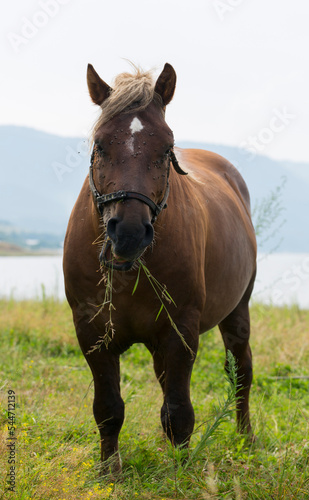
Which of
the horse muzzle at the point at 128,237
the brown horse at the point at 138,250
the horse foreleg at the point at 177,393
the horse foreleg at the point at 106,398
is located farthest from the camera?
the horse foreleg at the point at 106,398

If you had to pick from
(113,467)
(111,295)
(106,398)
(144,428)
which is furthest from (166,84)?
(144,428)

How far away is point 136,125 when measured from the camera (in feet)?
9.77

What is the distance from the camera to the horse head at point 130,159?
8.92 ft

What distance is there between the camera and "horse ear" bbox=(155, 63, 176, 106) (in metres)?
3.21

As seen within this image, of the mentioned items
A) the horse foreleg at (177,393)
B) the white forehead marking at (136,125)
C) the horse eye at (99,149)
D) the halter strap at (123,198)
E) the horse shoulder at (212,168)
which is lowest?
the horse foreleg at (177,393)

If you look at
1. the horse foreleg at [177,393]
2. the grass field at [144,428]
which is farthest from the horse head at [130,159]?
the grass field at [144,428]

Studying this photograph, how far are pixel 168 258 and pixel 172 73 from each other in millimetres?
1052

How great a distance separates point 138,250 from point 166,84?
1.09 meters

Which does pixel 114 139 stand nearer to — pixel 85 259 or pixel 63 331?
pixel 85 259

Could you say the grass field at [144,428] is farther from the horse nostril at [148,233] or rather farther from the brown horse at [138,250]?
the horse nostril at [148,233]

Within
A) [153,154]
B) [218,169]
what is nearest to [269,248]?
[218,169]

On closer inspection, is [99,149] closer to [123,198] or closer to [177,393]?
[123,198]

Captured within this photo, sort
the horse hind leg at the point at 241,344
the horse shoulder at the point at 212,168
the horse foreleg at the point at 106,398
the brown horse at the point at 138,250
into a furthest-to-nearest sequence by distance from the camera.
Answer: the horse hind leg at the point at 241,344, the horse shoulder at the point at 212,168, the horse foreleg at the point at 106,398, the brown horse at the point at 138,250

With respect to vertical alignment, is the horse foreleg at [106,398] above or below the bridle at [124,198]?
below
